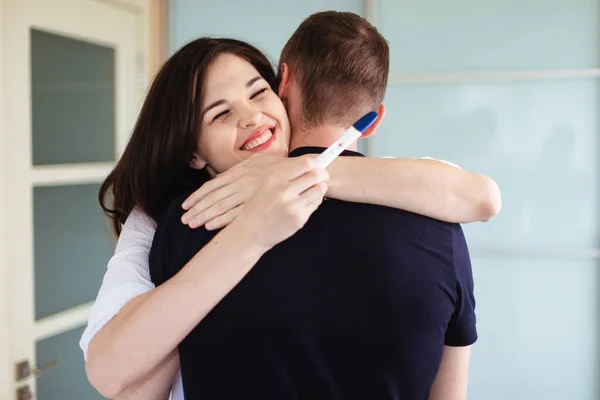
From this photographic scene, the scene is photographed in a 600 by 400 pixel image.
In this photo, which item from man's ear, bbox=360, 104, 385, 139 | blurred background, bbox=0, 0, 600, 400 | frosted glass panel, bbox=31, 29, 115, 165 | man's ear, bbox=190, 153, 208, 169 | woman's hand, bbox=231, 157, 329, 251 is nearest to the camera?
woman's hand, bbox=231, 157, 329, 251

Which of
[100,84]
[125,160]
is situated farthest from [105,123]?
[125,160]

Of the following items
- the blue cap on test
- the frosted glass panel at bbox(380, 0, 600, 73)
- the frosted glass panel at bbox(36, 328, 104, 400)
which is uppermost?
the frosted glass panel at bbox(380, 0, 600, 73)

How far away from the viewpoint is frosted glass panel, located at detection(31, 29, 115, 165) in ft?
6.46

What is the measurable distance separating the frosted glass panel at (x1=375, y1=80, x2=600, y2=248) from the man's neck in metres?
1.52

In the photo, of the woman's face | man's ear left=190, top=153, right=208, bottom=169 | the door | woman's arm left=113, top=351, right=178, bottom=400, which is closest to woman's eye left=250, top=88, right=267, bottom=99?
the woman's face

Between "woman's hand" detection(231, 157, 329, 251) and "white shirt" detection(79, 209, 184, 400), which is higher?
"woman's hand" detection(231, 157, 329, 251)

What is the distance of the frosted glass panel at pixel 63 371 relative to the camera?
204 centimetres

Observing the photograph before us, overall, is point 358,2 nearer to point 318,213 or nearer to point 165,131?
point 165,131

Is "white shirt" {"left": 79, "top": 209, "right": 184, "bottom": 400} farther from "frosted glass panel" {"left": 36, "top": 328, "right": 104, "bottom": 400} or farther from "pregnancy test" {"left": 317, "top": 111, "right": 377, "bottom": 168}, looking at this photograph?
"frosted glass panel" {"left": 36, "top": 328, "right": 104, "bottom": 400}

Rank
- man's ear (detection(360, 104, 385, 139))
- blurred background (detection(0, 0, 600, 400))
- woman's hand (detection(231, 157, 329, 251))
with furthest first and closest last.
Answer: blurred background (detection(0, 0, 600, 400))
man's ear (detection(360, 104, 385, 139))
woman's hand (detection(231, 157, 329, 251))

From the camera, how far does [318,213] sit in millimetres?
718

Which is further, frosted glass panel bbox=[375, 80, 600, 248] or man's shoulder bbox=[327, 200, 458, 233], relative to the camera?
frosted glass panel bbox=[375, 80, 600, 248]

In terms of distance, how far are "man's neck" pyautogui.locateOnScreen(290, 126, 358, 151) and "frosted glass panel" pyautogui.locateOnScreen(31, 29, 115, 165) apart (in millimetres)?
1342

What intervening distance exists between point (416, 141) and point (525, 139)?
1.23 ft
